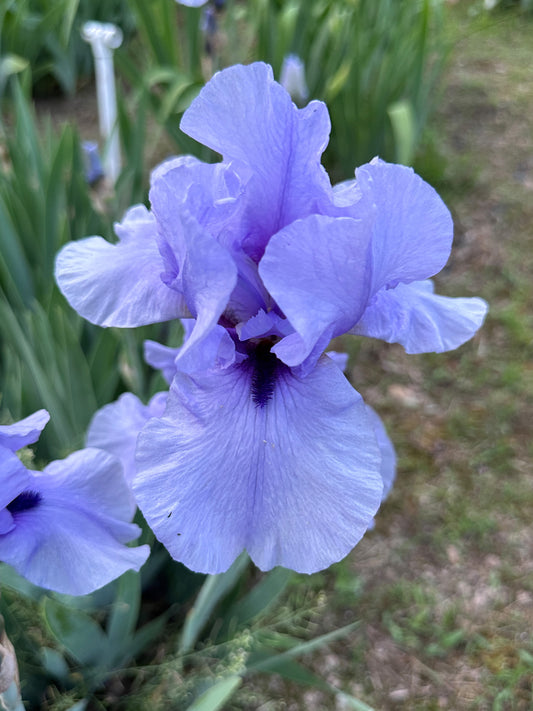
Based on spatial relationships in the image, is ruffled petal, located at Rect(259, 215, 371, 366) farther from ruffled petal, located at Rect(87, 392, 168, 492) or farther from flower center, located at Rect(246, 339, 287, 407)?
ruffled petal, located at Rect(87, 392, 168, 492)

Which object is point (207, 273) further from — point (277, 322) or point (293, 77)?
point (293, 77)

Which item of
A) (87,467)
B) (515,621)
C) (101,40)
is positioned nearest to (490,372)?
(515,621)

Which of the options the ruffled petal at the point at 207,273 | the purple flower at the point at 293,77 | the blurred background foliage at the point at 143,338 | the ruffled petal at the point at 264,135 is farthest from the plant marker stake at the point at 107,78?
the ruffled petal at the point at 207,273

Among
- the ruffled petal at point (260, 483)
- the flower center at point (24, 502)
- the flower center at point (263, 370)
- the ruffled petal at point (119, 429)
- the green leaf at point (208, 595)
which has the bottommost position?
the green leaf at point (208, 595)

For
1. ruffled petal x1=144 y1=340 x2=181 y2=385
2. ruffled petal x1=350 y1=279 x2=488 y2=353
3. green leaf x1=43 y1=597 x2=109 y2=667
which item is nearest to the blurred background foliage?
green leaf x1=43 y1=597 x2=109 y2=667

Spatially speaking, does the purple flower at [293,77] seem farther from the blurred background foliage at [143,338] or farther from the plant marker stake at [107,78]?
the plant marker stake at [107,78]

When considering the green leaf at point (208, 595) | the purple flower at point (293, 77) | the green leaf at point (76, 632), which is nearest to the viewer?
the green leaf at point (76, 632)

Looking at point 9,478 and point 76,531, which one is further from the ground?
point 9,478

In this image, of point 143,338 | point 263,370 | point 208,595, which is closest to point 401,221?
point 263,370
